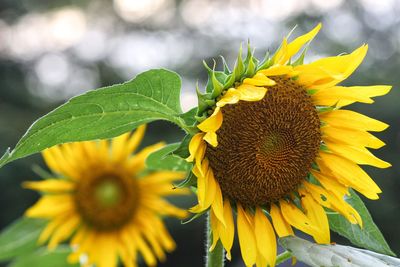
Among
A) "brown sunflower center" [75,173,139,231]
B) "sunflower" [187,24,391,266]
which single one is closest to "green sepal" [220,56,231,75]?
"sunflower" [187,24,391,266]

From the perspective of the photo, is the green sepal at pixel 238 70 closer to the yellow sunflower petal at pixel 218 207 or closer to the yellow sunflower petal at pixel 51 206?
the yellow sunflower petal at pixel 218 207

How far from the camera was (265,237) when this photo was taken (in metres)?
0.92

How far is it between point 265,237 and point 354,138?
17 cm

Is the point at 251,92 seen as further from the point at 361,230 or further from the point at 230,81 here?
the point at 361,230

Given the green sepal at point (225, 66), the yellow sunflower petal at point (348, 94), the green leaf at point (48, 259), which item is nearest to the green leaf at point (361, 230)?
the yellow sunflower petal at point (348, 94)

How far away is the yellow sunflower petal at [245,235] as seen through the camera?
901 millimetres

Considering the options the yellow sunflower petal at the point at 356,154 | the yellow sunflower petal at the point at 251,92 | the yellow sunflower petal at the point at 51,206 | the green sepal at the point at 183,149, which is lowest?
the yellow sunflower petal at the point at 51,206

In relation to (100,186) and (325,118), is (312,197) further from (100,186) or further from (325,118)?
(100,186)

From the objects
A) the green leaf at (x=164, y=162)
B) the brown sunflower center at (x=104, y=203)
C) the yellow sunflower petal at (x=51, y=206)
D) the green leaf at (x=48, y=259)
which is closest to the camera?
the green leaf at (x=164, y=162)

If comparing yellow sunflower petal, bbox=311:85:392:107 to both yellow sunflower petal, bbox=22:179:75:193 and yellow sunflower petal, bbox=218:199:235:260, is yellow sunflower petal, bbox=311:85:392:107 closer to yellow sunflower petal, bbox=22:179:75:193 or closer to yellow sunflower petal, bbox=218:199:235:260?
yellow sunflower petal, bbox=218:199:235:260

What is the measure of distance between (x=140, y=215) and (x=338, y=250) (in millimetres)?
1204

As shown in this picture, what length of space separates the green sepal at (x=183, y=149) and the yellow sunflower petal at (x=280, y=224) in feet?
0.44

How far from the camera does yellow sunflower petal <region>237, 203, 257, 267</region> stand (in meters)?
0.90

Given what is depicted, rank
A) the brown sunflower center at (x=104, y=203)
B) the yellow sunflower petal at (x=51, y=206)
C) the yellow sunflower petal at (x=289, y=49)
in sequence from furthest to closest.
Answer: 1. the brown sunflower center at (x=104, y=203)
2. the yellow sunflower petal at (x=51, y=206)
3. the yellow sunflower petal at (x=289, y=49)
